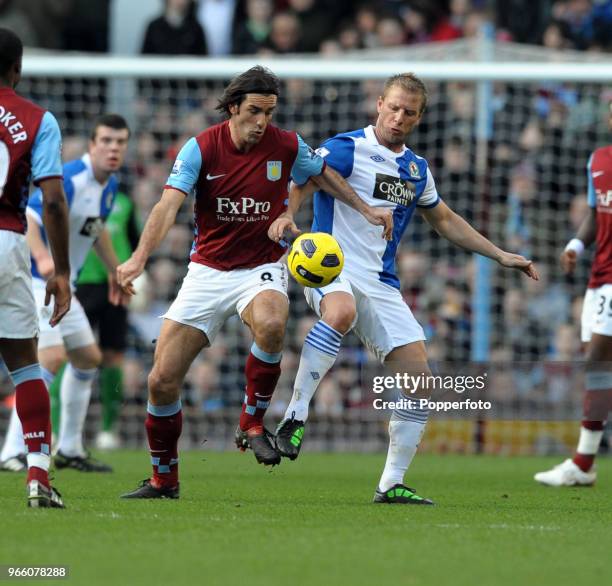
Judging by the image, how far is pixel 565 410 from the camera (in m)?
13.9

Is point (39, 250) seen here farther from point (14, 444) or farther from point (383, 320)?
point (383, 320)

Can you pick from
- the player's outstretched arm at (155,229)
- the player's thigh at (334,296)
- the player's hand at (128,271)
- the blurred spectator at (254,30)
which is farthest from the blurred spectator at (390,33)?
the player's hand at (128,271)

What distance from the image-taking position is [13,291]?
702cm

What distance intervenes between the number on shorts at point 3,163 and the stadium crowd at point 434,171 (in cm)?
731

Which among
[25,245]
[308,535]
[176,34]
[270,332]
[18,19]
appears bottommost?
[308,535]

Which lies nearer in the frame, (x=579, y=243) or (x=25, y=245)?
(x=25, y=245)

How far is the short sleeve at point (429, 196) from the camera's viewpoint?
8.59 m

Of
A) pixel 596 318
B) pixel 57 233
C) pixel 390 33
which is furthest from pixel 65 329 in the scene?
pixel 390 33

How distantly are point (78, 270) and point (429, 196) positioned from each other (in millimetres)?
3490

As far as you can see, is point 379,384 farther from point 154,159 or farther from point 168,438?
point 154,159

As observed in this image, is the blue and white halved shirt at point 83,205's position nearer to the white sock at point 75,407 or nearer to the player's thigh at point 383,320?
the white sock at point 75,407

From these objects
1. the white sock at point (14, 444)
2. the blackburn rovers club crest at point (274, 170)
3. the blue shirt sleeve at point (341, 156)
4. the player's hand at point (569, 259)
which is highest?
the blue shirt sleeve at point (341, 156)

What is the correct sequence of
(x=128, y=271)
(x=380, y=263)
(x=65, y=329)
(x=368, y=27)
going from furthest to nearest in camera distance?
1. (x=368, y=27)
2. (x=65, y=329)
3. (x=380, y=263)
4. (x=128, y=271)

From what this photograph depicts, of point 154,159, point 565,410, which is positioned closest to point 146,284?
point 154,159
